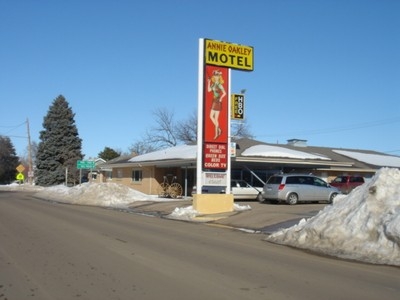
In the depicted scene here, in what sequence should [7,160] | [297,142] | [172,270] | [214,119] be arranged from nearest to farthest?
[172,270] < [214,119] < [297,142] < [7,160]

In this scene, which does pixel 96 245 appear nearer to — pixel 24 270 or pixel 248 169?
pixel 24 270

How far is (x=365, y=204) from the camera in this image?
12.2 m

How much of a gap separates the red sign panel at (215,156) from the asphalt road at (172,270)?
8.77 meters

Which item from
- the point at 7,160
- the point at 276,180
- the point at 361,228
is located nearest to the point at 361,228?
the point at 361,228

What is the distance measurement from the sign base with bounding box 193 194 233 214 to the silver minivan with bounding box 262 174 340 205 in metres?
4.77

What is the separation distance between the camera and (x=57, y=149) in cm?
6988

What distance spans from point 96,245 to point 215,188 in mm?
11575

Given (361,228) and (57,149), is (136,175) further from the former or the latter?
(361,228)

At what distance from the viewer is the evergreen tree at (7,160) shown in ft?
287

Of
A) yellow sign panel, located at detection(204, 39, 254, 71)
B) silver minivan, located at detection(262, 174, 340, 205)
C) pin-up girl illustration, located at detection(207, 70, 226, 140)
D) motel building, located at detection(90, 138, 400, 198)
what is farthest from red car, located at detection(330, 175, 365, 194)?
pin-up girl illustration, located at detection(207, 70, 226, 140)

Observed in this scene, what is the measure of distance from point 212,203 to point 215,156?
217cm

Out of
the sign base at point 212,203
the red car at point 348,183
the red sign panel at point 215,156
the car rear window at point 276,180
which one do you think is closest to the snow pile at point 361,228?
the sign base at point 212,203

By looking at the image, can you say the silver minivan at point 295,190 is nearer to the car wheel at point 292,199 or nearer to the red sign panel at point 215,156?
the car wheel at point 292,199

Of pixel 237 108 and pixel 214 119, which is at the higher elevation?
pixel 237 108
